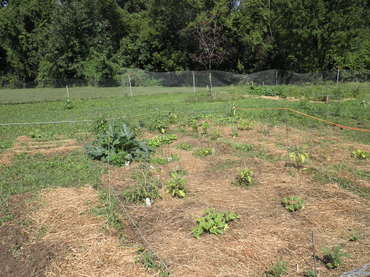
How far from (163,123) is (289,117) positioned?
377 cm

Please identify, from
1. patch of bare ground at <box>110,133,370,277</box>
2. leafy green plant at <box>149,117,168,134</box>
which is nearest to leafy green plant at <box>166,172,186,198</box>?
patch of bare ground at <box>110,133,370,277</box>

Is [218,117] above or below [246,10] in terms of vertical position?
below

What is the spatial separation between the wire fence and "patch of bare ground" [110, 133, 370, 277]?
12.2 metres

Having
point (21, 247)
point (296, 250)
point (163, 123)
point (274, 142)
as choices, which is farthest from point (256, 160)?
point (21, 247)

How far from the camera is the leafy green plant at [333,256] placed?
106 inches

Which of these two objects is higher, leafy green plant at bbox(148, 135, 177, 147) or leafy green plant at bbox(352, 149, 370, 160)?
leafy green plant at bbox(148, 135, 177, 147)

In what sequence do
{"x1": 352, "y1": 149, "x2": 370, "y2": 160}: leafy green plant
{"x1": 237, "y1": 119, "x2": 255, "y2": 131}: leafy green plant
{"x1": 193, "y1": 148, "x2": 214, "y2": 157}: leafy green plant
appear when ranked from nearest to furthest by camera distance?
1. {"x1": 352, "y1": 149, "x2": 370, "y2": 160}: leafy green plant
2. {"x1": 193, "y1": 148, "x2": 214, "y2": 157}: leafy green plant
3. {"x1": 237, "y1": 119, "x2": 255, "y2": 131}: leafy green plant

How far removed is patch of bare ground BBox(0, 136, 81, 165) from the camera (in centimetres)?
641

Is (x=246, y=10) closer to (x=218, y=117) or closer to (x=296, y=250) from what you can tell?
(x=218, y=117)

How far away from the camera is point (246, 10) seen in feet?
86.8

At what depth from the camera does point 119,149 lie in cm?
564

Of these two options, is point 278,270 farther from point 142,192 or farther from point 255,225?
point 142,192

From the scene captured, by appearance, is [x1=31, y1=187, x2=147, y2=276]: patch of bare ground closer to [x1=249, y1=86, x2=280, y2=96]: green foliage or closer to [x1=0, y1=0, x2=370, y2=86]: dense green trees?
[x1=249, y1=86, x2=280, y2=96]: green foliage

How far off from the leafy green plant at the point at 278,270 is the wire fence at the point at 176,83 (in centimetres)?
1392
